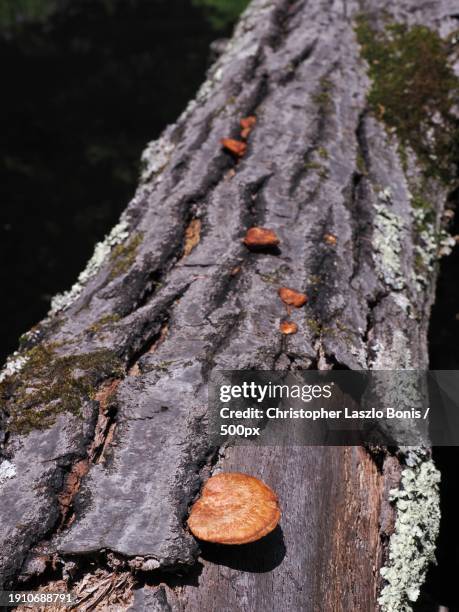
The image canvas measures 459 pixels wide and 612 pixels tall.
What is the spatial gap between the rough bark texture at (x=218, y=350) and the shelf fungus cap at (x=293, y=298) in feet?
0.15

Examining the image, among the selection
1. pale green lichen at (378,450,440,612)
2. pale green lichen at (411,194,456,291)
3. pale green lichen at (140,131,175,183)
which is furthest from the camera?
pale green lichen at (140,131,175,183)

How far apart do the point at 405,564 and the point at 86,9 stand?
8134 mm

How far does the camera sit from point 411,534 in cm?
205

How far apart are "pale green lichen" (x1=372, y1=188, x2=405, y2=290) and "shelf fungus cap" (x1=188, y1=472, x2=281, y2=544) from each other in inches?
52.4

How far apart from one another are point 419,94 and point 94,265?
2.26 m

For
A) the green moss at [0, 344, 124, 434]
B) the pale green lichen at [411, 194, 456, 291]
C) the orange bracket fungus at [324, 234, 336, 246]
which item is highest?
the pale green lichen at [411, 194, 456, 291]

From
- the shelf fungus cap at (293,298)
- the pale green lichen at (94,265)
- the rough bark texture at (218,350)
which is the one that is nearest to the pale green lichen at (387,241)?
the rough bark texture at (218,350)

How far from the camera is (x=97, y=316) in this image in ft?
7.86

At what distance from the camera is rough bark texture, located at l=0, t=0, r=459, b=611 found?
169 centimetres

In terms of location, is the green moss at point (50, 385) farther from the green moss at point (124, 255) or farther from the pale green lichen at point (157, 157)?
the pale green lichen at point (157, 157)

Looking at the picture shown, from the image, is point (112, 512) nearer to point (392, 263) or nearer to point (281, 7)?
point (392, 263)

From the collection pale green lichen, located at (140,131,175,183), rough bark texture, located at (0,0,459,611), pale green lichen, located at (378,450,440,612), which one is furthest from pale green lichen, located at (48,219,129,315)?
pale green lichen, located at (378,450,440,612)

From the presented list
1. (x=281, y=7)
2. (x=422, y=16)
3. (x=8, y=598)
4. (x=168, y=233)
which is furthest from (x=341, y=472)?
(x=281, y=7)

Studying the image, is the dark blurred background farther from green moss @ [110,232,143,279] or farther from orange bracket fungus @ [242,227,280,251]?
orange bracket fungus @ [242,227,280,251]
